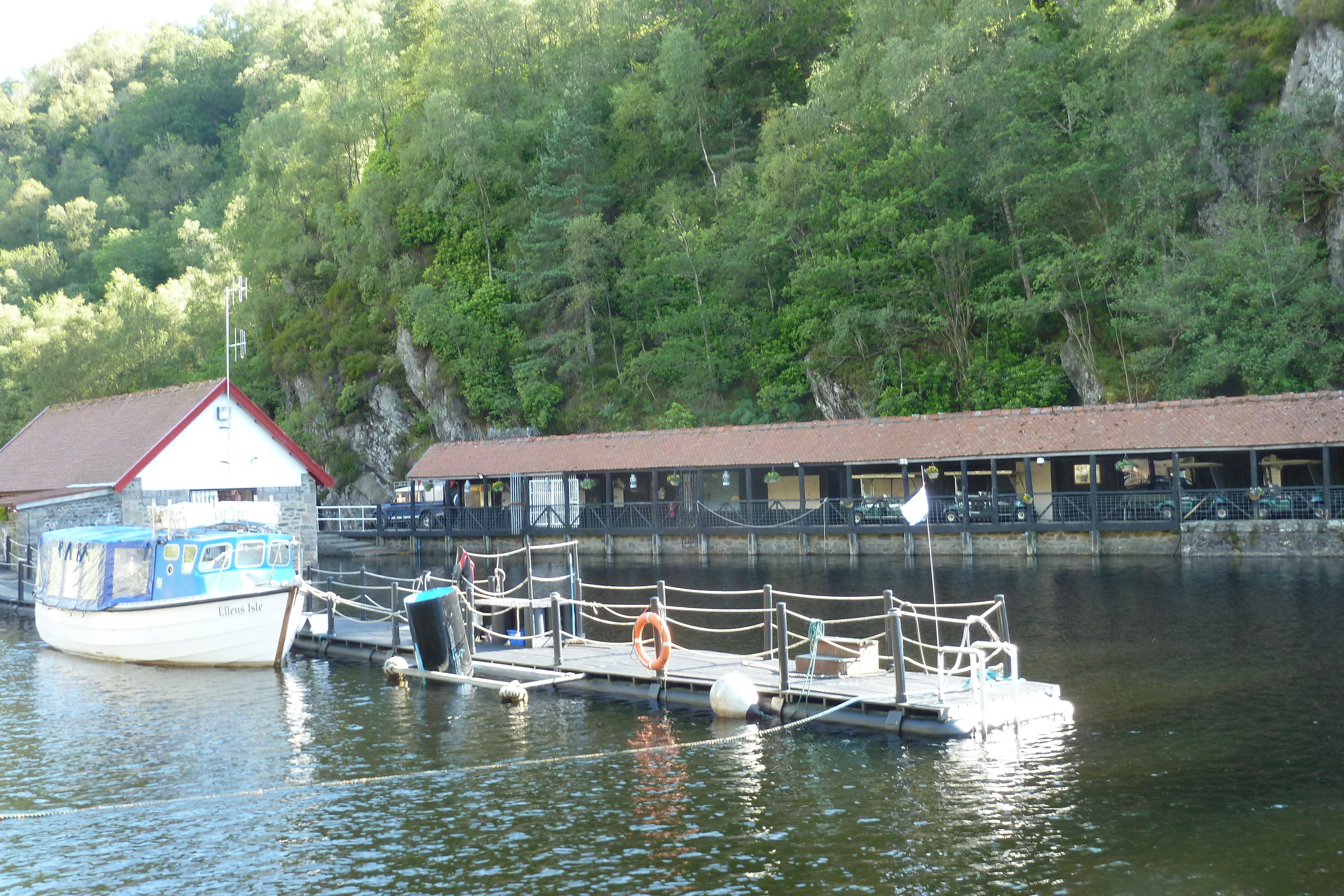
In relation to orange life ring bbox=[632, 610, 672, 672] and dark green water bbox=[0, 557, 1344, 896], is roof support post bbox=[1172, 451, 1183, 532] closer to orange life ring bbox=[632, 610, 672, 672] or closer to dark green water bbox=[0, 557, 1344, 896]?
dark green water bbox=[0, 557, 1344, 896]

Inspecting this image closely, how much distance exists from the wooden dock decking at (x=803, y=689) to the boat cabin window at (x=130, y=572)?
466 centimetres

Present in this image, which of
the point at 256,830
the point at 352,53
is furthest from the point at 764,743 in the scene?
the point at 352,53

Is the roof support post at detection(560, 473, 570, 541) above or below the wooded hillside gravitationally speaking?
below

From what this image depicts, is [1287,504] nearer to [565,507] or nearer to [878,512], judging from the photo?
[878,512]

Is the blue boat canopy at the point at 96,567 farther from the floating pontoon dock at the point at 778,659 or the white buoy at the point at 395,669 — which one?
the white buoy at the point at 395,669

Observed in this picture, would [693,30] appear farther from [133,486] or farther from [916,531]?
[133,486]

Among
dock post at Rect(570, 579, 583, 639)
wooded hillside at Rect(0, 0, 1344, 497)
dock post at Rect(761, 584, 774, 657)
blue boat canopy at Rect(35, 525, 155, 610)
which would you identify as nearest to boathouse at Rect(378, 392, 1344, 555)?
wooded hillside at Rect(0, 0, 1344, 497)

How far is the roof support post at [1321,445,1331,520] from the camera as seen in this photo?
3081 centimetres

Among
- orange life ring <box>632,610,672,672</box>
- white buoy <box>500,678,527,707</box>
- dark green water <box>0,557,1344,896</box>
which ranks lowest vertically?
dark green water <box>0,557,1344,896</box>

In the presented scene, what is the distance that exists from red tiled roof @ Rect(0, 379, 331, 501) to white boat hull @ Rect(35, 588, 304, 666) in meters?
16.0

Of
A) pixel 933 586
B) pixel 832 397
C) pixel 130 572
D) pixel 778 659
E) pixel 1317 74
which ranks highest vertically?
pixel 1317 74

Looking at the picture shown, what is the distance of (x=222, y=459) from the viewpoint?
125 ft

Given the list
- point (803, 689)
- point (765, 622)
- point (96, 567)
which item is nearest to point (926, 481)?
point (765, 622)

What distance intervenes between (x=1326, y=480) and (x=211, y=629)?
2846 cm
